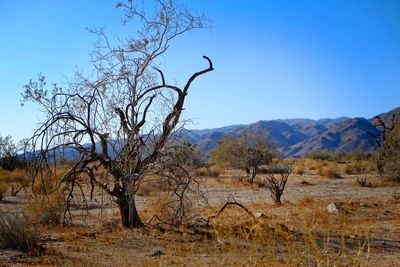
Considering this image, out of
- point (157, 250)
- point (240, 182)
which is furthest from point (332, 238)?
point (240, 182)

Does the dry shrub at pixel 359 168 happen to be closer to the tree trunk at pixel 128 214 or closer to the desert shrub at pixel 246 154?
the desert shrub at pixel 246 154

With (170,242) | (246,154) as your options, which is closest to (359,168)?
(246,154)

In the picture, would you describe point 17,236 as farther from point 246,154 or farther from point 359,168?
point 359,168

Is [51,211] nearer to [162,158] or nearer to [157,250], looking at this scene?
[162,158]

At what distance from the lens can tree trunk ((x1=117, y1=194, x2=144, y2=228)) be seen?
12550mm

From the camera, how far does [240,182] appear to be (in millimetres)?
30156

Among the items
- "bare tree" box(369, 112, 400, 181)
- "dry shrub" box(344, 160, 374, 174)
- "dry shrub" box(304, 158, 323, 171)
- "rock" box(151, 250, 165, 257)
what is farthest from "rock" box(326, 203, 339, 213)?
"dry shrub" box(304, 158, 323, 171)

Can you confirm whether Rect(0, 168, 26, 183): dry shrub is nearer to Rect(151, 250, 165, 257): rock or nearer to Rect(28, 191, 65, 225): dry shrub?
Rect(28, 191, 65, 225): dry shrub

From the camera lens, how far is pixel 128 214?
1278 cm

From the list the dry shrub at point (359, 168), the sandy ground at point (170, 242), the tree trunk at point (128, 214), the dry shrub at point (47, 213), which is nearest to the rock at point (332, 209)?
the sandy ground at point (170, 242)

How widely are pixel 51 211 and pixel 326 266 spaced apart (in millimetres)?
10786

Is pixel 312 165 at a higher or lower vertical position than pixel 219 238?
higher

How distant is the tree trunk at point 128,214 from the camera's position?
1255cm

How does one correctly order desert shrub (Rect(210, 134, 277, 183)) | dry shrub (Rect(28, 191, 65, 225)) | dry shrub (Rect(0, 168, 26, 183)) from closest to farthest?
dry shrub (Rect(28, 191, 65, 225)), dry shrub (Rect(0, 168, 26, 183)), desert shrub (Rect(210, 134, 277, 183))
